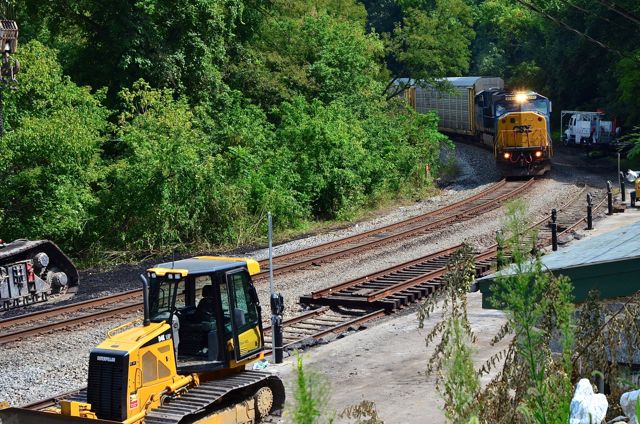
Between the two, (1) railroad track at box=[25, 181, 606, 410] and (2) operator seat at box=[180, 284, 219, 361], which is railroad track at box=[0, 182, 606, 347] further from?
(2) operator seat at box=[180, 284, 219, 361]

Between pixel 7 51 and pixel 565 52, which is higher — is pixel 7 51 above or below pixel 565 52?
below

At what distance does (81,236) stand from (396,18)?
5429 centimetres

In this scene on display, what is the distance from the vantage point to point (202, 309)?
36.6ft

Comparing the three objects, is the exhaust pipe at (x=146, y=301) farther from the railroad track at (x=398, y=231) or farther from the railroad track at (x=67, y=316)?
the railroad track at (x=398, y=231)

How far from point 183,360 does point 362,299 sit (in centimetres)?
784

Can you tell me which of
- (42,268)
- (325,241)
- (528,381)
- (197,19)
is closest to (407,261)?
(325,241)

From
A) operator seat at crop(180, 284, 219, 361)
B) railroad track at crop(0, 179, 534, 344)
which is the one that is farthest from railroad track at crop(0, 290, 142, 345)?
operator seat at crop(180, 284, 219, 361)

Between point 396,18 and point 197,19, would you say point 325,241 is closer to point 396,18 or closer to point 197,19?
point 197,19

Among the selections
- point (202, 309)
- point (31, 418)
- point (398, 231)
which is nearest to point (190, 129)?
point (398, 231)

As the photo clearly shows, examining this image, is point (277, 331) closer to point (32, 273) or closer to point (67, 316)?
point (67, 316)

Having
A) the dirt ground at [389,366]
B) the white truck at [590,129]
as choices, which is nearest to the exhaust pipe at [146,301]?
the dirt ground at [389,366]

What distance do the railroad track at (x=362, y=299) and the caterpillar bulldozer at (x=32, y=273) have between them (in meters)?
6.13

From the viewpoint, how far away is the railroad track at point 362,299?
16984 millimetres

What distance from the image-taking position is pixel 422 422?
Answer: 11.5m
